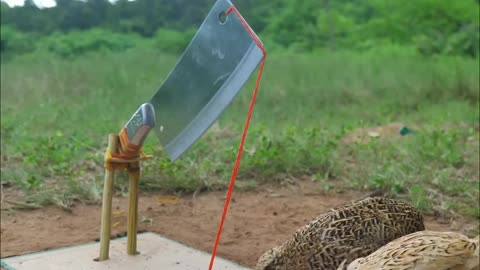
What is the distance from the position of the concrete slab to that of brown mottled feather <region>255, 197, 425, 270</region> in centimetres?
58

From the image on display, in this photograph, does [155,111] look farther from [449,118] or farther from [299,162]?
[449,118]

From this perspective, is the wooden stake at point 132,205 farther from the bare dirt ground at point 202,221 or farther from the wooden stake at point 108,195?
the bare dirt ground at point 202,221

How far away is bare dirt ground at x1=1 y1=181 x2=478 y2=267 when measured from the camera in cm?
436

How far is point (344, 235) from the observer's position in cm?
324

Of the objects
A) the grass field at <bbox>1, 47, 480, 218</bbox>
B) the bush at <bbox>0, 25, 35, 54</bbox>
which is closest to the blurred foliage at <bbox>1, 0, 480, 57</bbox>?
the bush at <bbox>0, 25, 35, 54</bbox>

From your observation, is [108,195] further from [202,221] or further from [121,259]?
[202,221]

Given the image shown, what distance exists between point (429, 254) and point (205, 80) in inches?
53.8

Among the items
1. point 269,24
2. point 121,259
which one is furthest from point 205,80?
point 269,24

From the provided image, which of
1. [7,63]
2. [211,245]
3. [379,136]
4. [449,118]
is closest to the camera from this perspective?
[211,245]

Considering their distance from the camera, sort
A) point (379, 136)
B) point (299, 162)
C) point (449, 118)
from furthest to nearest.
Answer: point (449, 118)
point (379, 136)
point (299, 162)

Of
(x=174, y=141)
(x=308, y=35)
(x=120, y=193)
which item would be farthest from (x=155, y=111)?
(x=308, y=35)

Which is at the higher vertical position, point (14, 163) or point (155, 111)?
point (155, 111)

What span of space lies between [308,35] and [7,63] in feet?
28.9

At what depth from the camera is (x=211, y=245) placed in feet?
14.2
